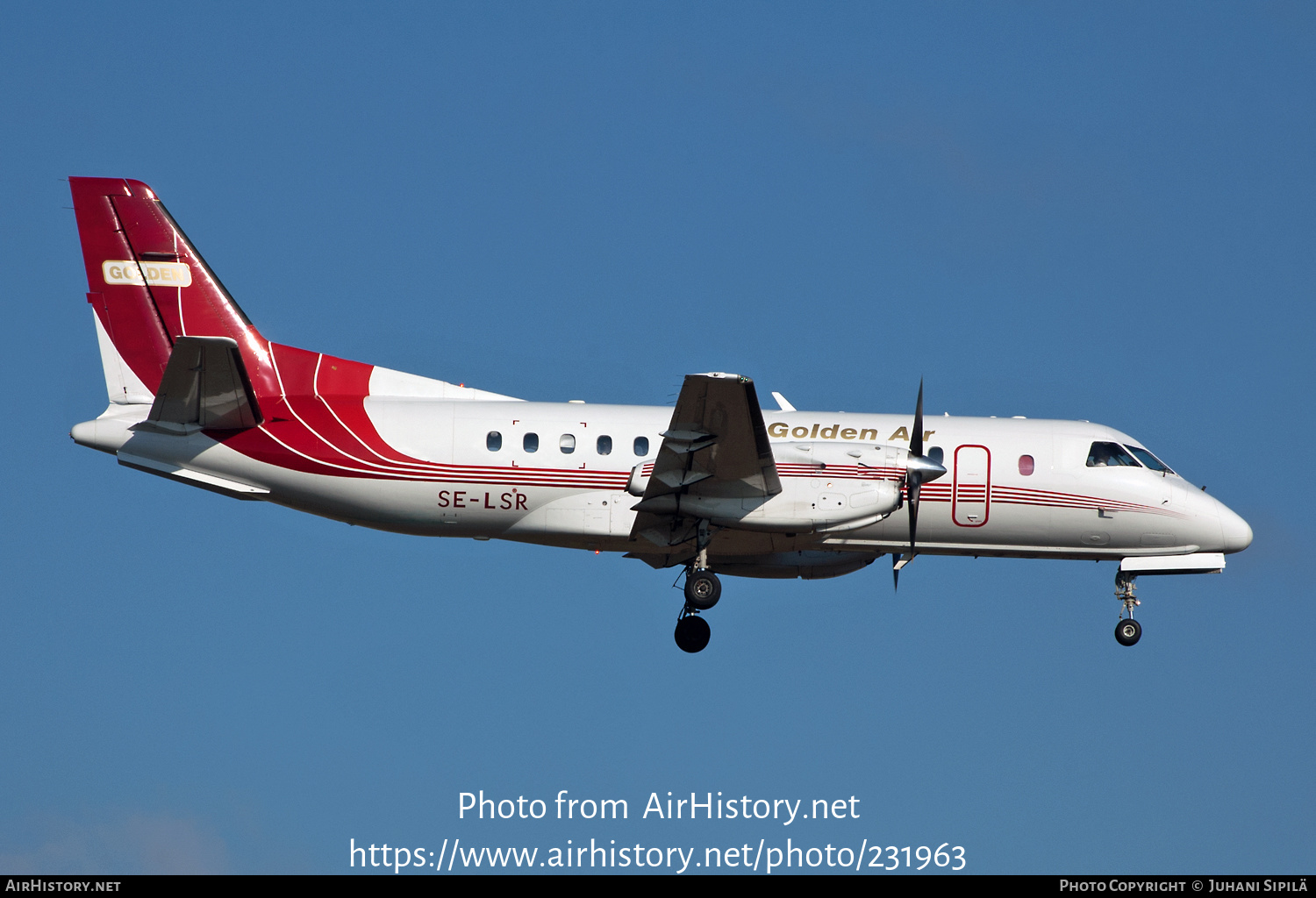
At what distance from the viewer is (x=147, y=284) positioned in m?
24.1

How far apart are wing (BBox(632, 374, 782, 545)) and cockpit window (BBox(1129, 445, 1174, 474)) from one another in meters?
6.68

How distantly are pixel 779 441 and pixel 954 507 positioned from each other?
9.79 feet

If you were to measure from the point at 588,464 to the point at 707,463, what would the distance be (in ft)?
7.24

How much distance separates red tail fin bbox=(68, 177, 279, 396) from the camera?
23766 mm

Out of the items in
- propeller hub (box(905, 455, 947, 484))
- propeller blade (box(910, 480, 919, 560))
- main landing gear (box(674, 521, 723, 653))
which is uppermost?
propeller hub (box(905, 455, 947, 484))

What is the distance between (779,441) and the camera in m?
23.5

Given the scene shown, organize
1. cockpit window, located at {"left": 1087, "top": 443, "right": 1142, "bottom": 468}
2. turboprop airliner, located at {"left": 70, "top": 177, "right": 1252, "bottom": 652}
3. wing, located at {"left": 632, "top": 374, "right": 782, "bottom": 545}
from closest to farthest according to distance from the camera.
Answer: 1. wing, located at {"left": 632, "top": 374, "right": 782, "bottom": 545}
2. turboprop airliner, located at {"left": 70, "top": 177, "right": 1252, "bottom": 652}
3. cockpit window, located at {"left": 1087, "top": 443, "right": 1142, "bottom": 468}

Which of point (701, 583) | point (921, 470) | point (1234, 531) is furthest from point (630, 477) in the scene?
point (1234, 531)

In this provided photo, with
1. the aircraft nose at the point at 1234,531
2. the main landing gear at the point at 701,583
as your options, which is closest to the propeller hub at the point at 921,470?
the main landing gear at the point at 701,583

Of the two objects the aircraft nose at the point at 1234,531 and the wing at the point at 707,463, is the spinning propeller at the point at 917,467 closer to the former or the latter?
the wing at the point at 707,463

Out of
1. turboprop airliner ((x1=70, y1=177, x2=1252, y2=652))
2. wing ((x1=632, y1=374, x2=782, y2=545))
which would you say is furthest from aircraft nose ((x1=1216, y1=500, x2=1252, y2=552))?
wing ((x1=632, y1=374, x2=782, y2=545))

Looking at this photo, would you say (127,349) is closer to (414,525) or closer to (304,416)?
(304,416)

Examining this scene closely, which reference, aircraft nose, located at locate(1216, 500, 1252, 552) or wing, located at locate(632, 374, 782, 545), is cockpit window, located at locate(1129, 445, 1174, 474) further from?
wing, located at locate(632, 374, 782, 545)

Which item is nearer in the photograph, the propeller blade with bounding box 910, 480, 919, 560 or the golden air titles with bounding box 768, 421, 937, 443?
the propeller blade with bounding box 910, 480, 919, 560
